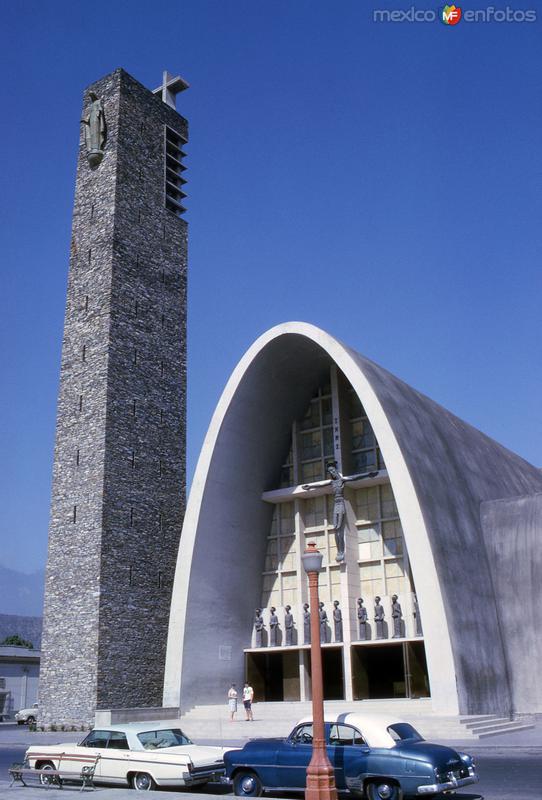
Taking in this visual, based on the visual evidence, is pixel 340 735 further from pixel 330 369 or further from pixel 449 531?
pixel 330 369

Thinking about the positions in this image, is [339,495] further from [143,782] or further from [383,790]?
[383,790]

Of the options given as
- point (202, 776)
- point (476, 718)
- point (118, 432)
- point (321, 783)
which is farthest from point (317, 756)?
point (118, 432)

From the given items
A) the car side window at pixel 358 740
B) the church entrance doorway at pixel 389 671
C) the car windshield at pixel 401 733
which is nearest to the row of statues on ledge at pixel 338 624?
the church entrance doorway at pixel 389 671

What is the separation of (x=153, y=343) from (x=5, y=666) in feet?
75.9

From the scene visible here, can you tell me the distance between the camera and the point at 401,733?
1120 cm

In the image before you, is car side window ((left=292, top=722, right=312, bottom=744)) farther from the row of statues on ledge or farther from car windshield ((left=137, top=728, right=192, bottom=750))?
the row of statues on ledge

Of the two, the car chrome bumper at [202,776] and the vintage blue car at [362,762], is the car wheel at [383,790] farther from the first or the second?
the car chrome bumper at [202,776]

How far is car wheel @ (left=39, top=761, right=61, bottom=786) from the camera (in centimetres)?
1318

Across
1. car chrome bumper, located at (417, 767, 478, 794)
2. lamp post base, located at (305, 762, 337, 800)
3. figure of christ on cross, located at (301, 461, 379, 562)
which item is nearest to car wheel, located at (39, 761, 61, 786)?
lamp post base, located at (305, 762, 337, 800)

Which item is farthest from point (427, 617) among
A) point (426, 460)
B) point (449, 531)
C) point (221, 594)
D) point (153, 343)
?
point (153, 343)

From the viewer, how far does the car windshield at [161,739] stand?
1294 cm

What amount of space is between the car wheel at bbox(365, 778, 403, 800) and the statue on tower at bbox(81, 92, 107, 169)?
23472mm

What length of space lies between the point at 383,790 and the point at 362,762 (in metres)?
0.40

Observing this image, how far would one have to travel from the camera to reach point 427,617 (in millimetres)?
21172
